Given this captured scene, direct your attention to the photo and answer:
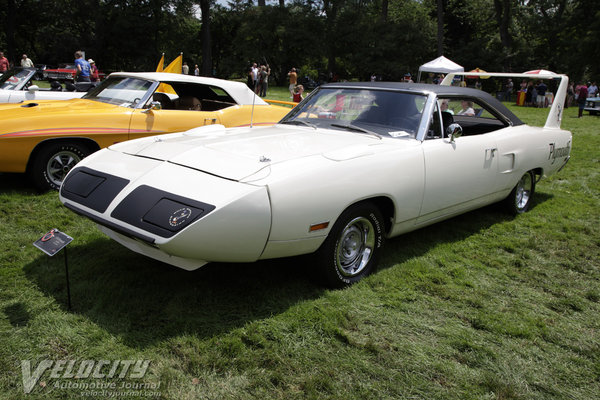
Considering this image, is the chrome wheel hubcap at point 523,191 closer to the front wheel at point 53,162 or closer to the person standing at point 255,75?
the front wheel at point 53,162

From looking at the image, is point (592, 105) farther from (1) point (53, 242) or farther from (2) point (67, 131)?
(1) point (53, 242)

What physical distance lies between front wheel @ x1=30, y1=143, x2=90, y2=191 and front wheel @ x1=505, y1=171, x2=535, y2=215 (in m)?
4.94

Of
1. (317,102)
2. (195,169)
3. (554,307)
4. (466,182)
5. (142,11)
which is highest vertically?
(142,11)

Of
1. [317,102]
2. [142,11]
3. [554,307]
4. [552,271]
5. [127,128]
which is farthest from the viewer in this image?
[142,11]

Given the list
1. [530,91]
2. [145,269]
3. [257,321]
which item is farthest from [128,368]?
[530,91]

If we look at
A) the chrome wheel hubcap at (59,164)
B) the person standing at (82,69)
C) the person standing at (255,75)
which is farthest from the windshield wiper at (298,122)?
the person standing at (255,75)

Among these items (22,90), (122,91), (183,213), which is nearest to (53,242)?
(183,213)

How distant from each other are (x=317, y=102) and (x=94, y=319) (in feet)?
9.41

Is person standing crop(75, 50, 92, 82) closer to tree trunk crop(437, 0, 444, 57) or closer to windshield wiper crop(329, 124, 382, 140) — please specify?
windshield wiper crop(329, 124, 382, 140)

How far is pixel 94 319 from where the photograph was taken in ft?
9.73

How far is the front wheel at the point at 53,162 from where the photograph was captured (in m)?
5.39

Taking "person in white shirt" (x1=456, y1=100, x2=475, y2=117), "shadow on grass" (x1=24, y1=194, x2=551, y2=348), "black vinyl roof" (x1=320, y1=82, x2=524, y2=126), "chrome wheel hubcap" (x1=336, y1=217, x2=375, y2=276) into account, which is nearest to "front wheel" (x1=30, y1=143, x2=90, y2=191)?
"shadow on grass" (x1=24, y1=194, x2=551, y2=348)

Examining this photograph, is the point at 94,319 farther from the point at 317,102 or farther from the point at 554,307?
the point at 554,307

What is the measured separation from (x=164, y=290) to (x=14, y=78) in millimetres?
6603
